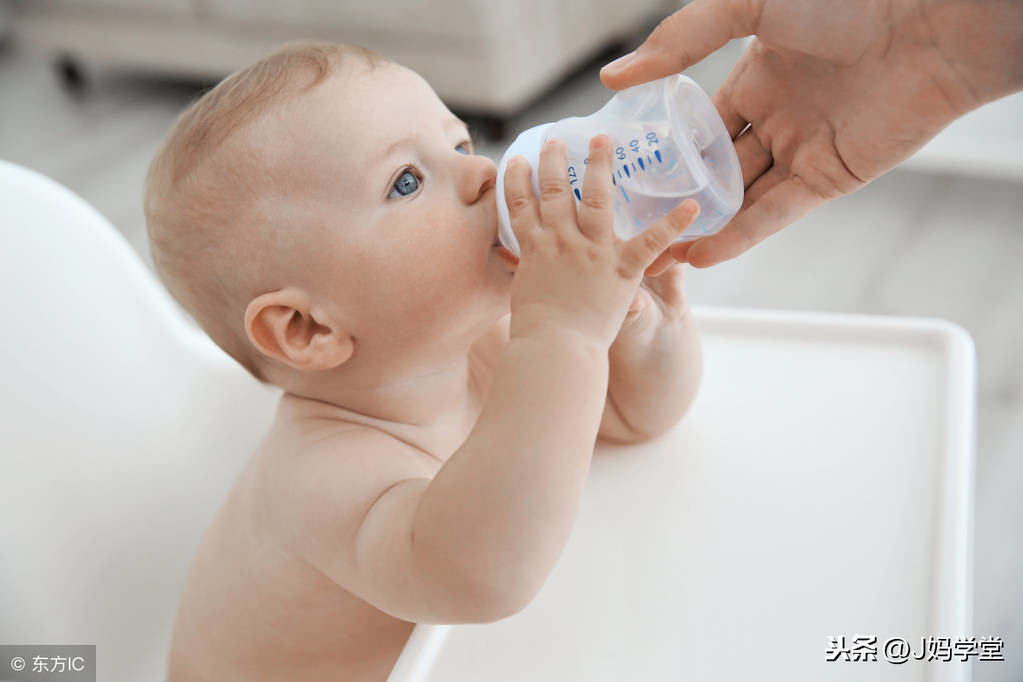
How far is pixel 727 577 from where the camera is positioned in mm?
620

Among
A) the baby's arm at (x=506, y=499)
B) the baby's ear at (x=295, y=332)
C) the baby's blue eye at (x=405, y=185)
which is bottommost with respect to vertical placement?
the baby's arm at (x=506, y=499)

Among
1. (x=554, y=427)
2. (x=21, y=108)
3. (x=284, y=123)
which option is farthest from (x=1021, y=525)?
(x=21, y=108)

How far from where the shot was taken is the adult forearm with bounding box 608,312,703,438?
2.34 ft

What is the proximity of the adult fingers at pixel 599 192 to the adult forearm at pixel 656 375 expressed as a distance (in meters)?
0.19

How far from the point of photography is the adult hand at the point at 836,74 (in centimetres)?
66

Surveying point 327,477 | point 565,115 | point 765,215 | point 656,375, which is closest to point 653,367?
point 656,375

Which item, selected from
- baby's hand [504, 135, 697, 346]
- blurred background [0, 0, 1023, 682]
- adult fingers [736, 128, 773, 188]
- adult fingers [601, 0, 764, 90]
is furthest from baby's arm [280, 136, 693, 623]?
blurred background [0, 0, 1023, 682]

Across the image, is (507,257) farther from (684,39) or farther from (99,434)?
(99,434)

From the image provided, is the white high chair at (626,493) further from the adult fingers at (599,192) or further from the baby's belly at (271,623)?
the adult fingers at (599,192)

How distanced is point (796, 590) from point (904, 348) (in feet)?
0.83

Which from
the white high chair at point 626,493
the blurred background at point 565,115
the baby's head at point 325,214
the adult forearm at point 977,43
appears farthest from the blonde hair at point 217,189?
the blurred background at point 565,115

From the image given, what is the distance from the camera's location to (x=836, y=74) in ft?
2.34

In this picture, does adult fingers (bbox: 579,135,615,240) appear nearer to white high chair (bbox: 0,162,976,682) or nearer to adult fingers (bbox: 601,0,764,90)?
adult fingers (bbox: 601,0,764,90)

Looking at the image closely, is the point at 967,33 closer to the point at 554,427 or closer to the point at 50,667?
the point at 554,427
